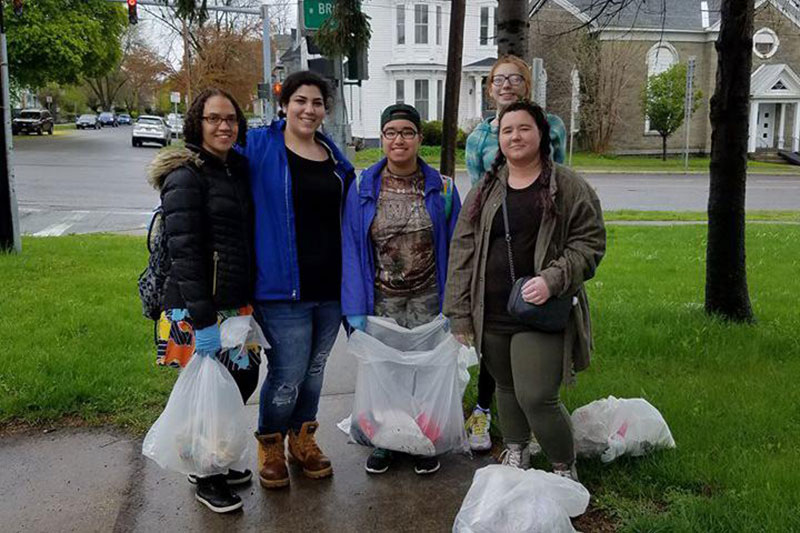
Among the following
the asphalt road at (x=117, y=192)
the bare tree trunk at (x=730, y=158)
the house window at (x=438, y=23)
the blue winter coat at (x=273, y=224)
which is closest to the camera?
the blue winter coat at (x=273, y=224)

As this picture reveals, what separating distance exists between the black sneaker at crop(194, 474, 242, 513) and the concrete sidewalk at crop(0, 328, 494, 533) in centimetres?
4

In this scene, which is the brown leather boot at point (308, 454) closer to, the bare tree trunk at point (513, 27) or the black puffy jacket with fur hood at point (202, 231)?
the black puffy jacket with fur hood at point (202, 231)

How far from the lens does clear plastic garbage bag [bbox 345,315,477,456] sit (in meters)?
3.63

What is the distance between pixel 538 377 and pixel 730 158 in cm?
334

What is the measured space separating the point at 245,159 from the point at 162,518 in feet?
5.47

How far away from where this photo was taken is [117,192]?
18.2m

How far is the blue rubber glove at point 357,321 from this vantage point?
11.6 feet

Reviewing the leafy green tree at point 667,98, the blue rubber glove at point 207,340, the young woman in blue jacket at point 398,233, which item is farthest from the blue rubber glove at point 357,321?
the leafy green tree at point 667,98

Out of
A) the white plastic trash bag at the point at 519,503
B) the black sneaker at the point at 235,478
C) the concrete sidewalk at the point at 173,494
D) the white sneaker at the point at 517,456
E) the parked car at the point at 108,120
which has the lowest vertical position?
the concrete sidewalk at the point at 173,494

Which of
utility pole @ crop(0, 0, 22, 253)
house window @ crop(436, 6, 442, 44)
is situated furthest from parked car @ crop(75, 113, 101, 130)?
utility pole @ crop(0, 0, 22, 253)

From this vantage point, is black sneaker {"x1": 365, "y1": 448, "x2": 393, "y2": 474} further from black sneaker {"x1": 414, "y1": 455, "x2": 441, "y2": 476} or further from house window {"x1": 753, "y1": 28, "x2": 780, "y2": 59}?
house window {"x1": 753, "y1": 28, "x2": 780, "y2": 59}

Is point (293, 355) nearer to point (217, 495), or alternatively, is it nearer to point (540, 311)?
point (217, 495)

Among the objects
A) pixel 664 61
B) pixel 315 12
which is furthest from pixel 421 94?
pixel 315 12

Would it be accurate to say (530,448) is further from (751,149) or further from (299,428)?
(751,149)
